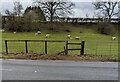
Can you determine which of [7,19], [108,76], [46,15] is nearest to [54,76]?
[108,76]

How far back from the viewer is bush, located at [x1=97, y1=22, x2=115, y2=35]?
51400 mm

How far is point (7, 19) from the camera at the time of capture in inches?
2003

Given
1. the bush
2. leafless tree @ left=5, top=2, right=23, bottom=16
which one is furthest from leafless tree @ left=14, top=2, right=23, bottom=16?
the bush

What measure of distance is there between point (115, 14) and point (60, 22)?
1443cm

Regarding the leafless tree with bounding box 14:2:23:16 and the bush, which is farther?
the leafless tree with bounding box 14:2:23:16

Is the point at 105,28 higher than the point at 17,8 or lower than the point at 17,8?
lower

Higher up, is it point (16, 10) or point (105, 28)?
point (16, 10)

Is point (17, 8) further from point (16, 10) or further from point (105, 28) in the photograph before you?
point (105, 28)

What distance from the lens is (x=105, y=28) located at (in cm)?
5209

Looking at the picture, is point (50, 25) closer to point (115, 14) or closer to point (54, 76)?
point (115, 14)

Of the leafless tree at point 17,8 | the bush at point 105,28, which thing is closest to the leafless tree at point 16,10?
the leafless tree at point 17,8

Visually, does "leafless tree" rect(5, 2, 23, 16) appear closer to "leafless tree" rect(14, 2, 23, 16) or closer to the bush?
"leafless tree" rect(14, 2, 23, 16)

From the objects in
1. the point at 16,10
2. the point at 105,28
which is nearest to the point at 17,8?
the point at 16,10

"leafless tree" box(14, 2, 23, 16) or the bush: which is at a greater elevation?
"leafless tree" box(14, 2, 23, 16)
